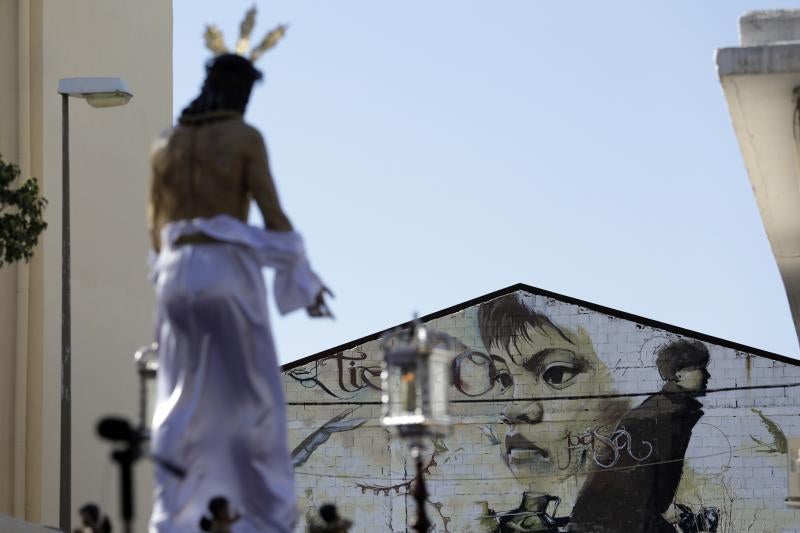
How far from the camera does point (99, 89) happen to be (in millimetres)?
20625

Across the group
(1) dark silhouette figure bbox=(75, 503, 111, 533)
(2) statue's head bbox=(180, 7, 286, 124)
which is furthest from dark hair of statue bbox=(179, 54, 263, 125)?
(1) dark silhouette figure bbox=(75, 503, 111, 533)

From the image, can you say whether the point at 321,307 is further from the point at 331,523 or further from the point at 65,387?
the point at 65,387

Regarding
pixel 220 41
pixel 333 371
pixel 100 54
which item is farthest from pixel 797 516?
pixel 220 41

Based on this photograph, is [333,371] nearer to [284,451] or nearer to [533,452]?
[533,452]

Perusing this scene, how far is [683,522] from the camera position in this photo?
37.7 metres

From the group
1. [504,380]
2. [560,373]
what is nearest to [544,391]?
[560,373]

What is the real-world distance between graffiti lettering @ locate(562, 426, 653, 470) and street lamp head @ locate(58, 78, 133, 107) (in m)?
19.4

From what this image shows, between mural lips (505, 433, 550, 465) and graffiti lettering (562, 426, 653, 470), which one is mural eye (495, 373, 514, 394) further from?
graffiti lettering (562, 426, 653, 470)

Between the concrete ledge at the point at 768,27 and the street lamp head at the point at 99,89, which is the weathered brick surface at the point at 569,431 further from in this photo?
the concrete ledge at the point at 768,27

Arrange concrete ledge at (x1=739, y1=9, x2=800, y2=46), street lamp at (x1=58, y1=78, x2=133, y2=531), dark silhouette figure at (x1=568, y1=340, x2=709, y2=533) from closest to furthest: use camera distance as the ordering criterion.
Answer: concrete ledge at (x1=739, y1=9, x2=800, y2=46) < street lamp at (x1=58, y1=78, x2=133, y2=531) < dark silhouette figure at (x1=568, y1=340, x2=709, y2=533)

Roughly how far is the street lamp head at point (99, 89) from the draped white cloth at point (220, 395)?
38.4 ft

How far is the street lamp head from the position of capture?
67.6 feet

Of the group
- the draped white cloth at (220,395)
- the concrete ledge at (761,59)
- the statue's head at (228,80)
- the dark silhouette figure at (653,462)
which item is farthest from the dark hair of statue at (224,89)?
the dark silhouette figure at (653,462)

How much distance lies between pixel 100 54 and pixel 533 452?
50.6 ft
